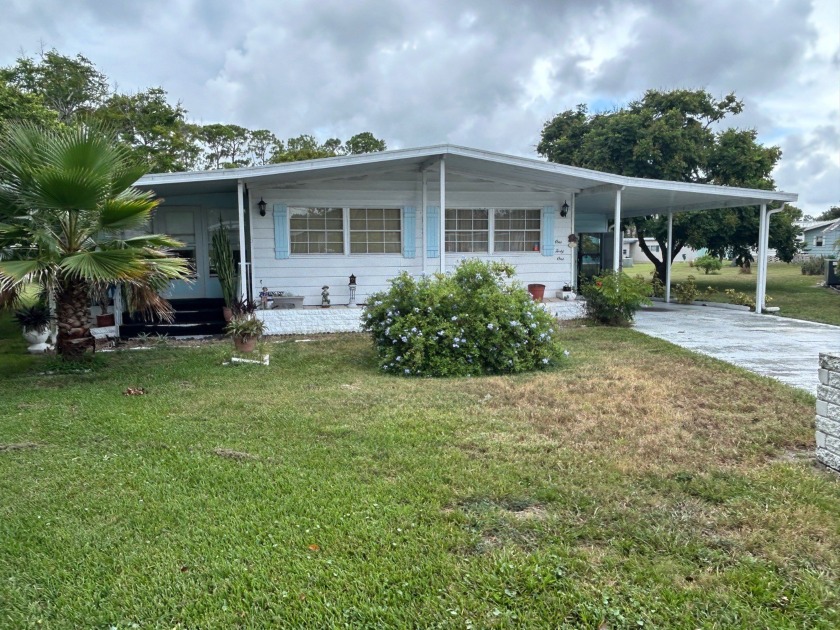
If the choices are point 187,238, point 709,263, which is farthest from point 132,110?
point 709,263

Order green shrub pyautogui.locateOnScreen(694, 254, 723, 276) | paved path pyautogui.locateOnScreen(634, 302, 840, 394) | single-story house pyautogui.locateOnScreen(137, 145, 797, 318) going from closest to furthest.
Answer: paved path pyautogui.locateOnScreen(634, 302, 840, 394) → single-story house pyautogui.locateOnScreen(137, 145, 797, 318) → green shrub pyautogui.locateOnScreen(694, 254, 723, 276)

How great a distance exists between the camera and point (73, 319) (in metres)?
7.11

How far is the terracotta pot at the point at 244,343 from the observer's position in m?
8.04

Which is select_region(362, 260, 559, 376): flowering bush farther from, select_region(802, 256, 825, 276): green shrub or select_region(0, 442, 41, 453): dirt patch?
select_region(802, 256, 825, 276): green shrub

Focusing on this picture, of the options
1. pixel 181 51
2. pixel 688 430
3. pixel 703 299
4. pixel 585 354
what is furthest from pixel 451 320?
pixel 181 51

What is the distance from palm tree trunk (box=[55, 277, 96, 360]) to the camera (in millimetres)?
6906

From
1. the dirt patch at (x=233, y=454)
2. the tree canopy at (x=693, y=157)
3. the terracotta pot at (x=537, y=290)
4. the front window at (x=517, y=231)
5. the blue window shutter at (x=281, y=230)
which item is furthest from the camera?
the tree canopy at (x=693, y=157)

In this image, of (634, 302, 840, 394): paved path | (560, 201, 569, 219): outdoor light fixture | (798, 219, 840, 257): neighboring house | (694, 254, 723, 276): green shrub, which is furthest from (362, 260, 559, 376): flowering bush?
(798, 219, 840, 257): neighboring house

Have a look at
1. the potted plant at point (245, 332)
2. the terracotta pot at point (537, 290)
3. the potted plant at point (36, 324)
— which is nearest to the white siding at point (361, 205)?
the terracotta pot at point (537, 290)

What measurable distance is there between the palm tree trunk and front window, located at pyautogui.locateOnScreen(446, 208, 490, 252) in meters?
6.97

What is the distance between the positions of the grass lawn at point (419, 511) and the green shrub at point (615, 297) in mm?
4955

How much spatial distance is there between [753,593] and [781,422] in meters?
2.80

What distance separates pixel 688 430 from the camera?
4.49 meters

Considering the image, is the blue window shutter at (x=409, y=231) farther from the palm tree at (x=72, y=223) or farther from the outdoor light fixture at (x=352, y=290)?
the palm tree at (x=72, y=223)
